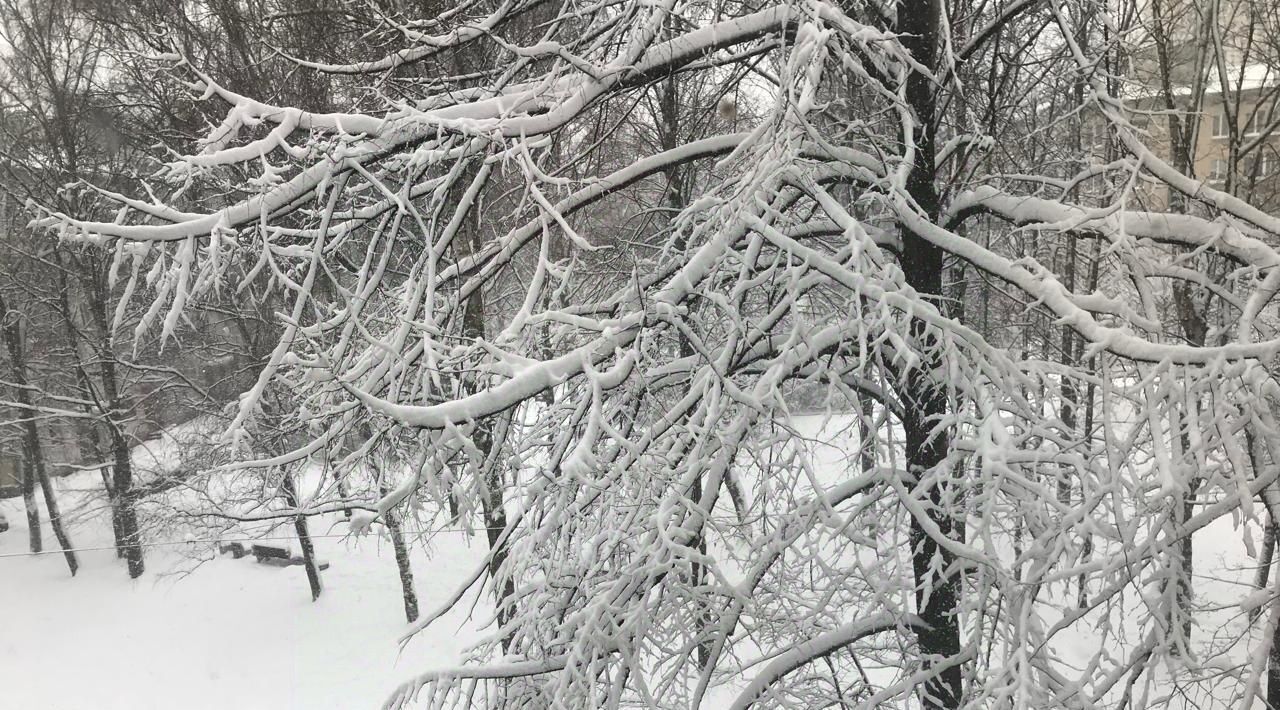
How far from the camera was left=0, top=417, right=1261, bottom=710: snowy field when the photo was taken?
36.8ft

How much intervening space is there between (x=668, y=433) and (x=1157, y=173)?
216 cm

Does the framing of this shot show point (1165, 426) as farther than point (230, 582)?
No

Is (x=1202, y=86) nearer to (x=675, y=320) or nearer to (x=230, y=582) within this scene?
(x=675, y=320)

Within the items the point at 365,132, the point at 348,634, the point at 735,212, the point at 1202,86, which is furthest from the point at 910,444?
the point at 348,634

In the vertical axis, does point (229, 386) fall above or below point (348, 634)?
above

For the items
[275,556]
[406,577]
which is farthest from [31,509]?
[406,577]

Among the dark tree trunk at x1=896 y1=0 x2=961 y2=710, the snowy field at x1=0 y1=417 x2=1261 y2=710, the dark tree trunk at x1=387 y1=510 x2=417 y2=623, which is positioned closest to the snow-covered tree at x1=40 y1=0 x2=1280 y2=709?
the dark tree trunk at x1=896 y1=0 x2=961 y2=710

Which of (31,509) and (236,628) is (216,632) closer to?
(236,628)

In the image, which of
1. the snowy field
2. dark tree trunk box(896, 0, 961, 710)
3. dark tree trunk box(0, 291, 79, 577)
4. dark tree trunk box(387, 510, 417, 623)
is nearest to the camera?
Result: dark tree trunk box(896, 0, 961, 710)

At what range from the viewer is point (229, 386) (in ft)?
44.5

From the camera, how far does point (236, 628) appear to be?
13055 mm

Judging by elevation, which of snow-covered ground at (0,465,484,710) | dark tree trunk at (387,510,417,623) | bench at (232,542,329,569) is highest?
dark tree trunk at (387,510,417,623)

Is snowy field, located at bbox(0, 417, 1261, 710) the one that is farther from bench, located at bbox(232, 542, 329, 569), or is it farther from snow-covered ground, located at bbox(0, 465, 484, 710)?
bench, located at bbox(232, 542, 329, 569)

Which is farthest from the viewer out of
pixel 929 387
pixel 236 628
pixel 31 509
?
pixel 31 509
